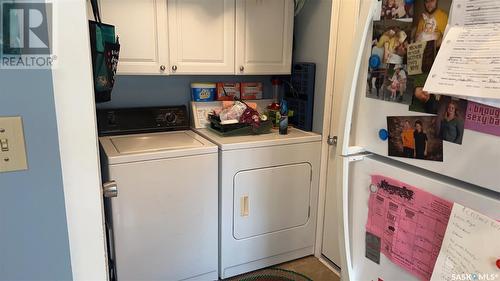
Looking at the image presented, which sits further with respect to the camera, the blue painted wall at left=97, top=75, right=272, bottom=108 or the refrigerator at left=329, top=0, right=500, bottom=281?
the blue painted wall at left=97, top=75, right=272, bottom=108

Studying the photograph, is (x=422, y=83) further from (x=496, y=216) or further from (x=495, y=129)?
(x=496, y=216)

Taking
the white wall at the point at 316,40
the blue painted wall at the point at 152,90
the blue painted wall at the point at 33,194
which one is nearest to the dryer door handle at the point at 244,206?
the white wall at the point at 316,40

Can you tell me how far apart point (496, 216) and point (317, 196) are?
1772mm

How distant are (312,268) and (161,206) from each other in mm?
1228

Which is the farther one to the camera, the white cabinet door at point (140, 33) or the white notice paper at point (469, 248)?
the white cabinet door at point (140, 33)

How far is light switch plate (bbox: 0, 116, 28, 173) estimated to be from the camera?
2.61 feet

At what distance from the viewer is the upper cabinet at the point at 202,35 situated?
2.15 m

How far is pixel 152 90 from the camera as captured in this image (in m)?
2.53

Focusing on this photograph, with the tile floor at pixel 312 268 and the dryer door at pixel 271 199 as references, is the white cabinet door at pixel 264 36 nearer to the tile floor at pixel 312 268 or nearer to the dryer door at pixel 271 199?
the dryer door at pixel 271 199

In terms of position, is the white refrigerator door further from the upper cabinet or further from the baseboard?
the upper cabinet

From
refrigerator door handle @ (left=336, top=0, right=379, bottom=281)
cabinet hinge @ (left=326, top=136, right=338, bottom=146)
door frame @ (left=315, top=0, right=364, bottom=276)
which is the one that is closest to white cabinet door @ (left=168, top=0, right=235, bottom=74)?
door frame @ (left=315, top=0, right=364, bottom=276)

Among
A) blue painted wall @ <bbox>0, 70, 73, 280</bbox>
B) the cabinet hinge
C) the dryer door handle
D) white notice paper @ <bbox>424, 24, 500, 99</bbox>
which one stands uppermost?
white notice paper @ <bbox>424, 24, 500, 99</bbox>

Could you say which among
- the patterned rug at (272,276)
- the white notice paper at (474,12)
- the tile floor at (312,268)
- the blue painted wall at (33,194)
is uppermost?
the white notice paper at (474,12)

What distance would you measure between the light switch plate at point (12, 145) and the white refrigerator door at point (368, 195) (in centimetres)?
93
